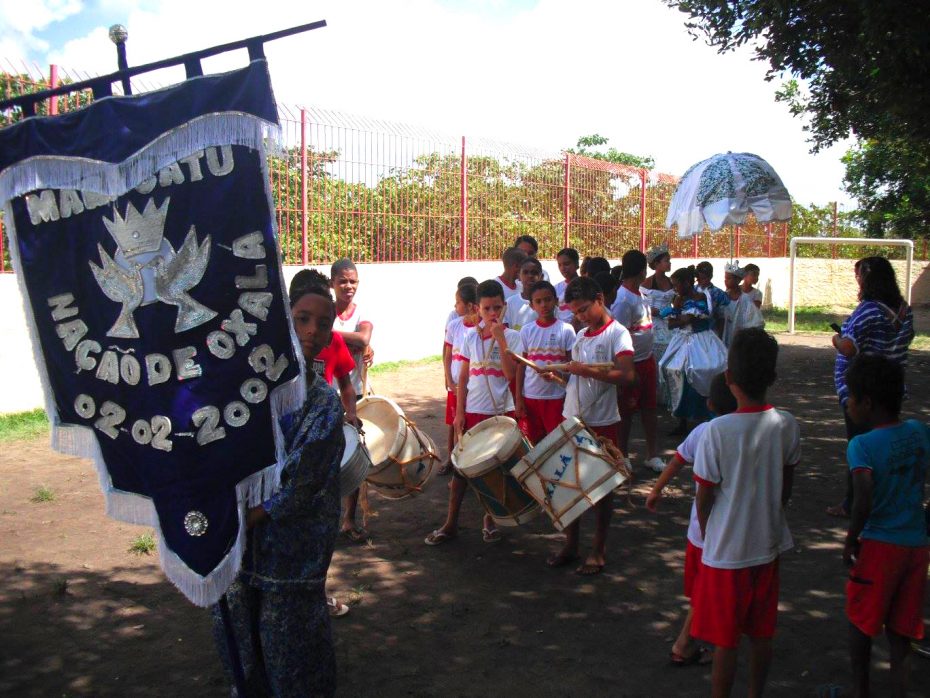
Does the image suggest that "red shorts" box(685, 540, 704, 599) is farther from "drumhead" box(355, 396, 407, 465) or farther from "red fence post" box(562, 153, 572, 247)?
"red fence post" box(562, 153, 572, 247)

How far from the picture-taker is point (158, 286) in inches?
102

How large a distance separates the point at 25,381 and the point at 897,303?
8544 millimetres

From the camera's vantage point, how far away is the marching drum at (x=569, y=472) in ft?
15.2

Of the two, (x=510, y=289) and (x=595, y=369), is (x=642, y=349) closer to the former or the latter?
(x=510, y=289)

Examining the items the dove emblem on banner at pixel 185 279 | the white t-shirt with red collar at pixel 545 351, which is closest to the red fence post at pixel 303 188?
the white t-shirt with red collar at pixel 545 351

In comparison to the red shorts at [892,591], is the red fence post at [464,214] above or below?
above

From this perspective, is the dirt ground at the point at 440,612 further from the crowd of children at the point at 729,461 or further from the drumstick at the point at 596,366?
the drumstick at the point at 596,366

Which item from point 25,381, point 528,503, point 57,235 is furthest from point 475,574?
point 25,381

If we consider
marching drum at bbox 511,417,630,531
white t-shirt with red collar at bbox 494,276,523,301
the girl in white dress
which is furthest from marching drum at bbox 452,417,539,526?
the girl in white dress

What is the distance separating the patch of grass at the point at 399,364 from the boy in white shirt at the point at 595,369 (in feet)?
23.3

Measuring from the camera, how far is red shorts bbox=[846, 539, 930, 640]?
10.9 ft

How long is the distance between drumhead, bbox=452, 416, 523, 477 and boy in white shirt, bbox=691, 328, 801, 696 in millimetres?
1669

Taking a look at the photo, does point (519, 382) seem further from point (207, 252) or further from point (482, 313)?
point (207, 252)

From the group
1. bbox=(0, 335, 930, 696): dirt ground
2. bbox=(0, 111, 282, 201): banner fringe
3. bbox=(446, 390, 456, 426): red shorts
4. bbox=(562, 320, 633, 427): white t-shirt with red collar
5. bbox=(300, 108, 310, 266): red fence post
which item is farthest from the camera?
bbox=(300, 108, 310, 266): red fence post
